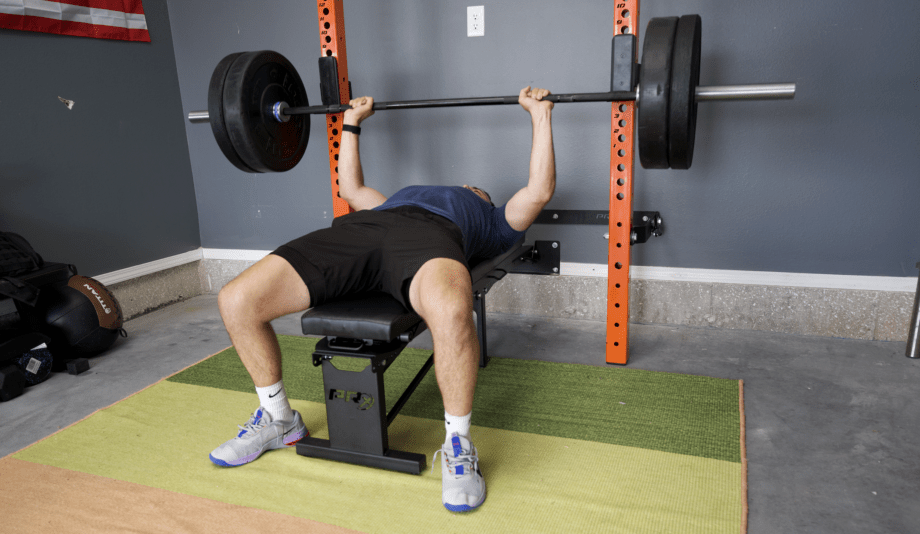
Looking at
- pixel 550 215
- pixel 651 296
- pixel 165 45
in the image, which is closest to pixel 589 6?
pixel 550 215

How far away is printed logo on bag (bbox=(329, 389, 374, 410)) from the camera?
60.2 inches

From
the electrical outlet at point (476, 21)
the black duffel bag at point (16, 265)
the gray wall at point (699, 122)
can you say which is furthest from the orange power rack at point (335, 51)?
the black duffel bag at point (16, 265)

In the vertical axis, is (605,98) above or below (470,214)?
above

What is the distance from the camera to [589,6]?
253 centimetres

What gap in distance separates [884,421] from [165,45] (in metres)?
3.83

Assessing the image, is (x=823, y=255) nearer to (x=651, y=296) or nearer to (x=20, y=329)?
(x=651, y=296)

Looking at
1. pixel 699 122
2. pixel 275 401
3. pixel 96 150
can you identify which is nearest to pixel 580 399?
pixel 275 401

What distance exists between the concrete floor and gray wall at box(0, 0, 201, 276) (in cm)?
51

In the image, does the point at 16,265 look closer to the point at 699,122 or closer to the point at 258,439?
the point at 258,439

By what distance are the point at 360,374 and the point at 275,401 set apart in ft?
1.24

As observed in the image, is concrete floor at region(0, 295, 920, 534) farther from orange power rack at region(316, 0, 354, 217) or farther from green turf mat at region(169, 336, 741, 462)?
orange power rack at region(316, 0, 354, 217)

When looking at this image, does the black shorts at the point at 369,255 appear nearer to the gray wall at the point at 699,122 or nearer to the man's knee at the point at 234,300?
the man's knee at the point at 234,300

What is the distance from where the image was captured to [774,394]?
1.96 metres

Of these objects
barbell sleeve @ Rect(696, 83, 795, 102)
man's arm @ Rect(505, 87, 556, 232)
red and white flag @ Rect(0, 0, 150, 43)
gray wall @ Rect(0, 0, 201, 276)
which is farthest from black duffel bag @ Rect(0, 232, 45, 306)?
barbell sleeve @ Rect(696, 83, 795, 102)
